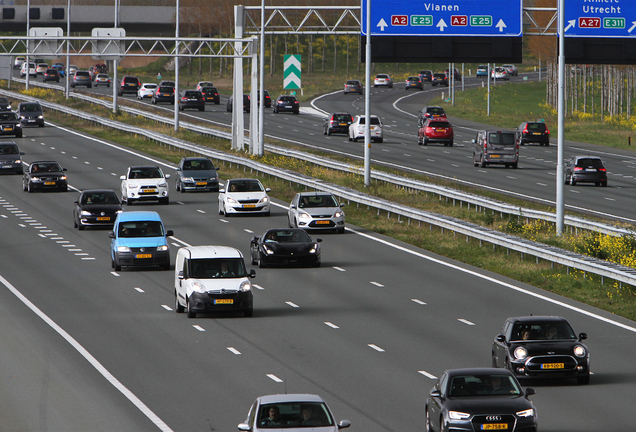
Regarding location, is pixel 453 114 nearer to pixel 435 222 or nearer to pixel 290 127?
pixel 290 127

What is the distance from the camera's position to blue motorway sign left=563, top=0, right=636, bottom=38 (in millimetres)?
39625

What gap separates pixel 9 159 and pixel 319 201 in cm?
2314

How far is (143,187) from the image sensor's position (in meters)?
44.8

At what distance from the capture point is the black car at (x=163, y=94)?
96.8 meters

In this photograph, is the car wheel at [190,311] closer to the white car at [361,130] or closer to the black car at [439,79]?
the white car at [361,130]

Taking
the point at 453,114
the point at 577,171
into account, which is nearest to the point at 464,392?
the point at 577,171

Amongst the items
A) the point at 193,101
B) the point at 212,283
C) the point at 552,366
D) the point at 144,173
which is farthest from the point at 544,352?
the point at 193,101

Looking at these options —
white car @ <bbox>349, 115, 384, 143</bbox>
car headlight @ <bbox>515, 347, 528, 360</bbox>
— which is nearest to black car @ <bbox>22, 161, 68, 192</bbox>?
white car @ <bbox>349, 115, 384, 143</bbox>

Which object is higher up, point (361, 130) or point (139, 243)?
point (361, 130)

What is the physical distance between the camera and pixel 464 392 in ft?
48.8

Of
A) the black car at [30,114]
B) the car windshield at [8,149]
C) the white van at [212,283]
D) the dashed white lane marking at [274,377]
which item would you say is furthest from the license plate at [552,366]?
the black car at [30,114]

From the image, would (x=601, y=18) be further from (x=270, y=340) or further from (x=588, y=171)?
(x=270, y=340)

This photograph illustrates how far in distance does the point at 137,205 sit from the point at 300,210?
10016 mm

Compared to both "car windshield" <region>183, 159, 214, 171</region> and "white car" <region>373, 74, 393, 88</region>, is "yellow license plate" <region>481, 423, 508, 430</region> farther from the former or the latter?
"white car" <region>373, 74, 393, 88</region>
